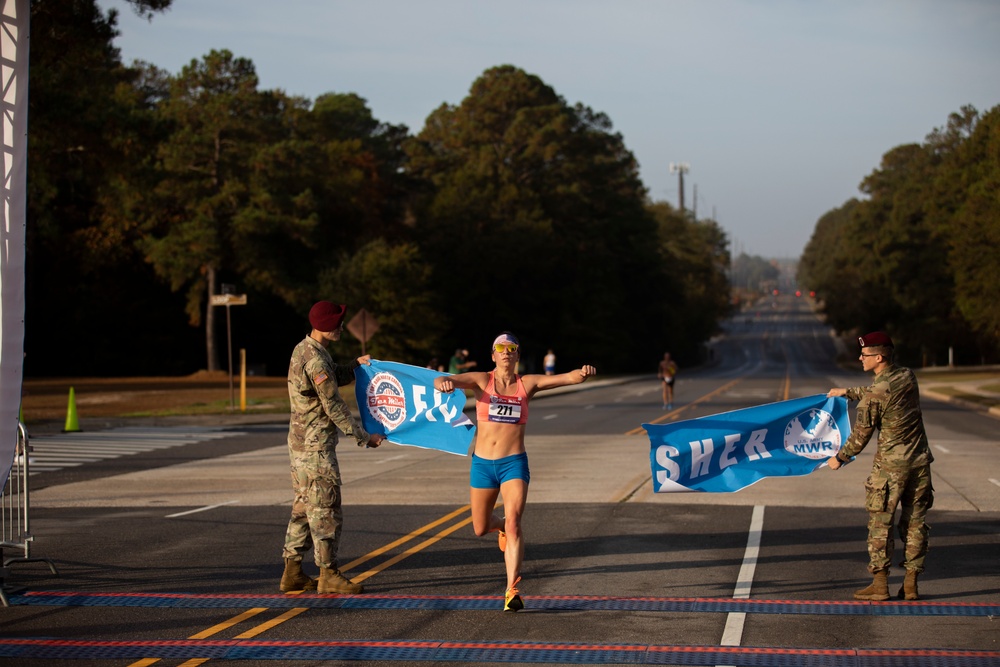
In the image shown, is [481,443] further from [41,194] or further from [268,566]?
[41,194]

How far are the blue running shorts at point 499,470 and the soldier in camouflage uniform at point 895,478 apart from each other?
2.57 meters

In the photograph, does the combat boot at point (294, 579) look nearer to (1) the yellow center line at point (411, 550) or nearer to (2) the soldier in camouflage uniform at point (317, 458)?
(2) the soldier in camouflage uniform at point (317, 458)

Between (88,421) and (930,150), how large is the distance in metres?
103

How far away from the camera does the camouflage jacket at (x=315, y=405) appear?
8875mm

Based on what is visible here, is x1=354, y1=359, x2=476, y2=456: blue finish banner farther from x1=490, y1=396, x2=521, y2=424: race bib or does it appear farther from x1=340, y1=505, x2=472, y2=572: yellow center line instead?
x1=490, y1=396, x2=521, y2=424: race bib

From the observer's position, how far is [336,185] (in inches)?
2852

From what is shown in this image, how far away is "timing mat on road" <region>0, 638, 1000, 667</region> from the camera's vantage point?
7023 millimetres

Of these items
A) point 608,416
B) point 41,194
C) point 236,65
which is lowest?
point 608,416

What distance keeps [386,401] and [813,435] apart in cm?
373

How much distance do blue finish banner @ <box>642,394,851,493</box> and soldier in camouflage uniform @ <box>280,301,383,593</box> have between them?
2.72 m

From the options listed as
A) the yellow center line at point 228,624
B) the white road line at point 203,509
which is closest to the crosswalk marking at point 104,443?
the white road line at point 203,509

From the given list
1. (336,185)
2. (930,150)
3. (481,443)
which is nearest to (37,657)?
(481,443)

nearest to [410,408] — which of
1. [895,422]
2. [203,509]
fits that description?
[895,422]

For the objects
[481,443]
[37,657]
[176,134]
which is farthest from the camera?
[176,134]
